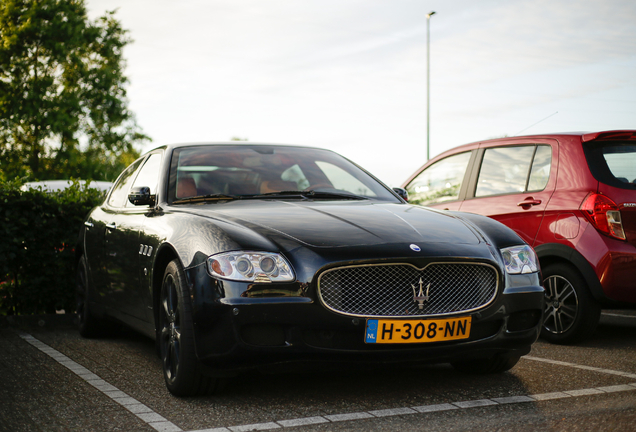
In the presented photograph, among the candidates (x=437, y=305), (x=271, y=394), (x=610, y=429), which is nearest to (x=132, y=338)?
(x=271, y=394)

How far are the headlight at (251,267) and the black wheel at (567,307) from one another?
293 cm

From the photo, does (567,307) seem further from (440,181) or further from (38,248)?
(38,248)

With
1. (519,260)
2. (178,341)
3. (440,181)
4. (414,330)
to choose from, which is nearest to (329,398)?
(414,330)

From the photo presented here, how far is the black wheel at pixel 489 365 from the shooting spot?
4547 mm

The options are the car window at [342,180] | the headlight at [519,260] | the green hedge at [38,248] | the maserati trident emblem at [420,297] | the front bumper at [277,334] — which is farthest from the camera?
the green hedge at [38,248]

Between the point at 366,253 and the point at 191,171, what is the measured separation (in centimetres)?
185

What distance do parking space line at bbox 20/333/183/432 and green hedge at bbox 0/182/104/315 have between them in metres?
1.53

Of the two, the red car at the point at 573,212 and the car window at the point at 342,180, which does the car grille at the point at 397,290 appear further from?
the red car at the point at 573,212

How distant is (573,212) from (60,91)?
3012 centimetres

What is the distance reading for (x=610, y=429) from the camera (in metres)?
3.31

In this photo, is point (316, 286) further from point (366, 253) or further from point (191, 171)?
point (191, 171)

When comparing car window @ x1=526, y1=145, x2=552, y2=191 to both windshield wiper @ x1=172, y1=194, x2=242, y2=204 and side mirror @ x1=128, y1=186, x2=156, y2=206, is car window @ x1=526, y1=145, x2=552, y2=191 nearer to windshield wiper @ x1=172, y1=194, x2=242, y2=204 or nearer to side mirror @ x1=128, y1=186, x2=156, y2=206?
windshield wiper @ x1=172, y1=194, x2=242, y2=204

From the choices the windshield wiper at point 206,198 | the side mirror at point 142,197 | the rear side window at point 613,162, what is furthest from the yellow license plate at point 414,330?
the rear side window at point 613,162

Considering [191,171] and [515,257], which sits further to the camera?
[191,171]
